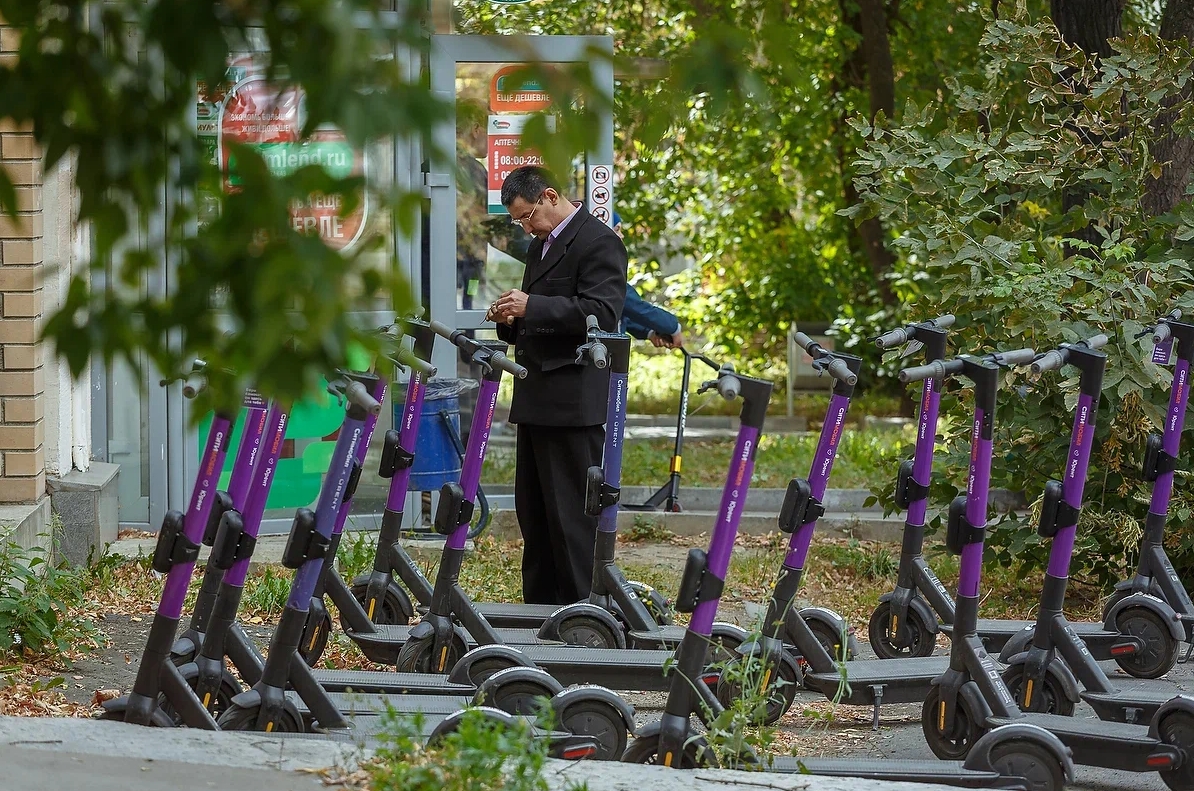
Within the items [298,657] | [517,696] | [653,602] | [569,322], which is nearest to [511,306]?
[569,322]

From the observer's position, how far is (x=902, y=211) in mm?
6992

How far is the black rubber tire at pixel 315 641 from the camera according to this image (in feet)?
17.9

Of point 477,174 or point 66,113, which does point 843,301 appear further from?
point 66,113

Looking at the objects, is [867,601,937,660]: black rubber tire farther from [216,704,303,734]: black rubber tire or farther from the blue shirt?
[216,704,303,734]: black rubber tire

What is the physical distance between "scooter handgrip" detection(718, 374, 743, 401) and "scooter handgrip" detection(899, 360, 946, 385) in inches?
28.9

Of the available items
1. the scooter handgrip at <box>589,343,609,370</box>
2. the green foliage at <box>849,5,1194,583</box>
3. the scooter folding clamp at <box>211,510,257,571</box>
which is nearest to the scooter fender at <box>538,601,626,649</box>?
the scooter handgrip at <box>589,343,609,370</box>

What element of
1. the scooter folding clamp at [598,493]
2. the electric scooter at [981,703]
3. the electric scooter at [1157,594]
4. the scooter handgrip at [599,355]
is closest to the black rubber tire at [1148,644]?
the electric scooter at [1157,594]

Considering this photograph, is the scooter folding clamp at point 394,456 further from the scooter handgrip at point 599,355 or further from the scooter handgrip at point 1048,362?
the scooter handgrip at point 1048,362

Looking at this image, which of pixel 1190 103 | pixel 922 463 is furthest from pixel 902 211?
pixel 922 463

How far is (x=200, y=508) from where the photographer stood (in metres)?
4.12

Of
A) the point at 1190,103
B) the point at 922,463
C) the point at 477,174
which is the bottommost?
the point at 922,463

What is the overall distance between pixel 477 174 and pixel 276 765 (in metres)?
5.36

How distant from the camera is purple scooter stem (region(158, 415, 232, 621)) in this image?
4047 millimetres

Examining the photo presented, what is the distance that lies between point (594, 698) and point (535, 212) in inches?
93.8
